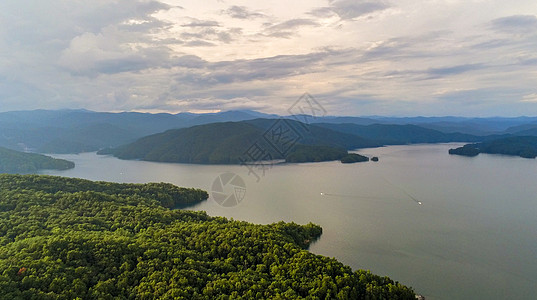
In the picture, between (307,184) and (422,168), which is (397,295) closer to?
(307,184)

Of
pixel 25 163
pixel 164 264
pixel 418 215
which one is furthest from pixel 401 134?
pixel 164 264

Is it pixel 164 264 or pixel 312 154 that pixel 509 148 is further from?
pixel 164 264

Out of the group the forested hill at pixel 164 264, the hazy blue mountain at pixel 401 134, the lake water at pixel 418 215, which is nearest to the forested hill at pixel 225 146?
the lake water at pixel 418 215

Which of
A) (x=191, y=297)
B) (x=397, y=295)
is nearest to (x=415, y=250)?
(x=397, y=295)

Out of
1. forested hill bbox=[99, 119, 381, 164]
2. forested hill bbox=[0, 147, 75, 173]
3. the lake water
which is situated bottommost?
the lake water

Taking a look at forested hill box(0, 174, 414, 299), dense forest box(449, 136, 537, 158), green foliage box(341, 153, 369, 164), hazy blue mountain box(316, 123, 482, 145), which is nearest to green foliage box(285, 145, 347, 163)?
green foliage box(341, 153, 369, 164)

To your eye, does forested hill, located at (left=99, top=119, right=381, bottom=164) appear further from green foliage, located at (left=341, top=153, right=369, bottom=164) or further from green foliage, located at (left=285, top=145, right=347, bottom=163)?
green foliage, located at (left=341, top=153, right=369, bottom=164)

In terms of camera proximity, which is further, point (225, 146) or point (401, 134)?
point (401, 134)
